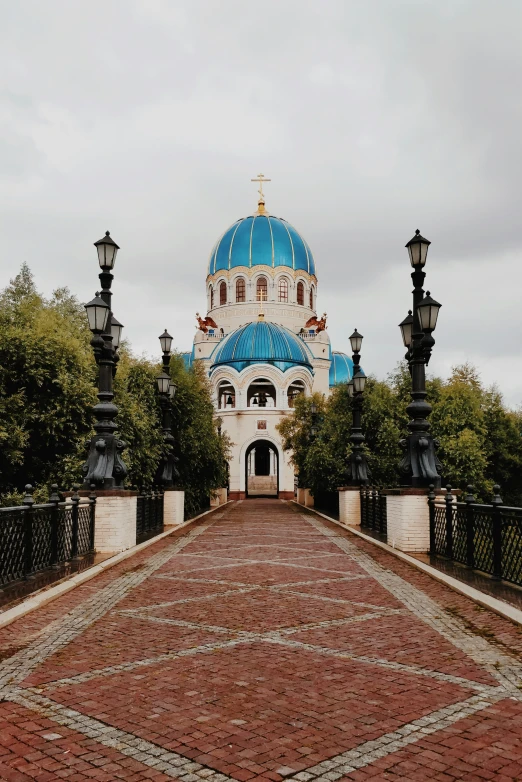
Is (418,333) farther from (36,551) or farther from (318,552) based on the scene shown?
(36,551)

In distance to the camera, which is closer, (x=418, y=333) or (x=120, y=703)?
(x=120, y=703)

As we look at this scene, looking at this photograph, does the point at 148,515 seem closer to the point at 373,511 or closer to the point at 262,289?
the point at 373,511

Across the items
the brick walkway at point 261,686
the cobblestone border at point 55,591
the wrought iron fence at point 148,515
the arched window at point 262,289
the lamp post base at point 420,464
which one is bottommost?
the brick walkway at point 261,686

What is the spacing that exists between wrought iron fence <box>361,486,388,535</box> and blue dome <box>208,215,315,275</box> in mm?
36954

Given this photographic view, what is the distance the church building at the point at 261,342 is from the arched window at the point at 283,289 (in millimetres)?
76

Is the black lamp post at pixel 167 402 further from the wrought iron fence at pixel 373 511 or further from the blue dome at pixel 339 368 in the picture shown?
the blue dome at pixel 339 368

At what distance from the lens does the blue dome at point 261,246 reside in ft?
181

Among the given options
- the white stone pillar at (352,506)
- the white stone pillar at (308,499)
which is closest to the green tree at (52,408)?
the white stone pillar at (352,506)

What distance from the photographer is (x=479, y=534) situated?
955 cm

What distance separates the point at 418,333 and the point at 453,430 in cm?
2121

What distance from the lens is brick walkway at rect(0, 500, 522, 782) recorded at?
352 cm

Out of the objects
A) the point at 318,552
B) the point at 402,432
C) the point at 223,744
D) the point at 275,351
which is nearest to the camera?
the point at 223,744

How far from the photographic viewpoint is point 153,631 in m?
6.30

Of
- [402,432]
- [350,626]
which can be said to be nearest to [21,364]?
[402,432]
